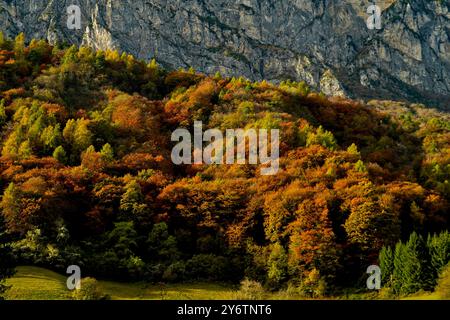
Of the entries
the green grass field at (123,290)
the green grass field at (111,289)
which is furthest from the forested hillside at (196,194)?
the green grass field at (111,289)

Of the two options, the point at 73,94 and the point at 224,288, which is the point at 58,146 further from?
the point at 224,288

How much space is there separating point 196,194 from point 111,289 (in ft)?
Answer: 69.2

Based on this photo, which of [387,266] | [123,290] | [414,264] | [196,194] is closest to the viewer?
[123,290]

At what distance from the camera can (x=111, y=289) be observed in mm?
59156

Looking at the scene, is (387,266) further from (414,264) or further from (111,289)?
(111,289)

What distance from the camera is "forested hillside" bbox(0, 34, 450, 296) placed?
65.6 metres

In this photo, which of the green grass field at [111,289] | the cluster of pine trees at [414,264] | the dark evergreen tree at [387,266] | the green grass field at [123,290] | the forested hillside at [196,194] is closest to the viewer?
the green grass field at [111,289]

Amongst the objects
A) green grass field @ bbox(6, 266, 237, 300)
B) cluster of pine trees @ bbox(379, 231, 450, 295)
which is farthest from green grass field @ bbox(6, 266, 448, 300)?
cluster of pine trees @ bbox(379, 231, 450, 295)

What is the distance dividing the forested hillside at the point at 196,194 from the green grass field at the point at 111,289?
2343 mm

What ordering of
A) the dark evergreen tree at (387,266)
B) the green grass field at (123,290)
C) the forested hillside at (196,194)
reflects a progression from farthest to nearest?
the forested hillside at (196,194)
the dark evergreen tree at (387,266)
the green grass field at (123,290)

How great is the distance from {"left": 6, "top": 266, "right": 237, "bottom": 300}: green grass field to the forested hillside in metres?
2.34

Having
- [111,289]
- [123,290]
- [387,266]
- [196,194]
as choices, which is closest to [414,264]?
[387,266]

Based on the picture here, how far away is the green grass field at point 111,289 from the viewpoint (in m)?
50.6

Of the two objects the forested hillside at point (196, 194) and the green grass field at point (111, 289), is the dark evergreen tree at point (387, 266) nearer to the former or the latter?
the forested hillside at point (196, 194)
